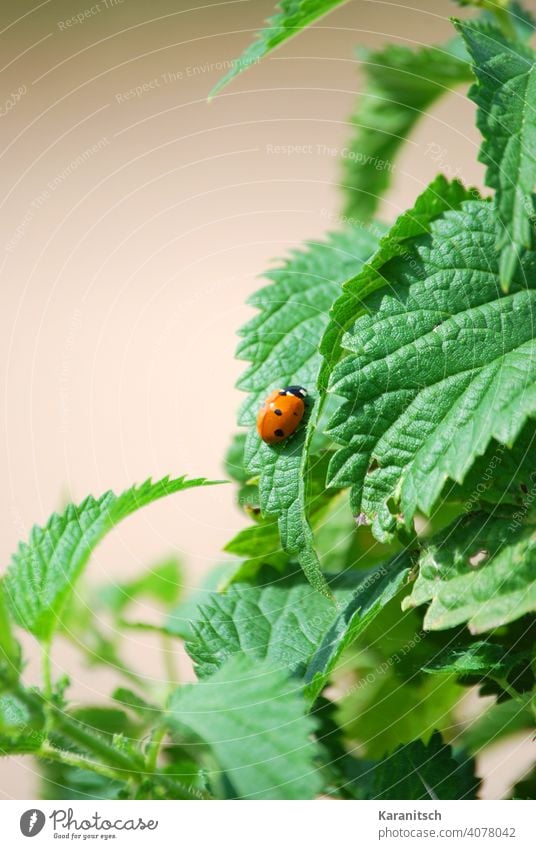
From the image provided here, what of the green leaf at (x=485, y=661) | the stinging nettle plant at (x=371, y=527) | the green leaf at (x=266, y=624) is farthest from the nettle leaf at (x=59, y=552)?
the green leaf at (x=485, y=661)

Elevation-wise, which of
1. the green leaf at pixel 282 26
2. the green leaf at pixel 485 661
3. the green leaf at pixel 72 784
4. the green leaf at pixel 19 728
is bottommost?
the green leaf at pixel 485 661

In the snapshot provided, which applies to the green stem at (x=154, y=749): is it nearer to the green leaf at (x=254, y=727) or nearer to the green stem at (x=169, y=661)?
the green leaf at (x=254, y=727)

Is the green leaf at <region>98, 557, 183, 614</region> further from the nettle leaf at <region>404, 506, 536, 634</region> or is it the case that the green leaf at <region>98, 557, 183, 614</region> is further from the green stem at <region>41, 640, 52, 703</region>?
the nettle leaf at <region>404, 506, 536, 634</region>

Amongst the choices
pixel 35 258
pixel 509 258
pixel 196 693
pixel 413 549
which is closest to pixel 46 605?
pixel 196 693

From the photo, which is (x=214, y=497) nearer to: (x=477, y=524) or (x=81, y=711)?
(x=81, y=711)

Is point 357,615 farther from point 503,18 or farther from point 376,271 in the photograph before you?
point 503,18
